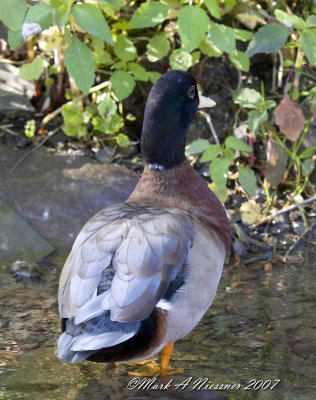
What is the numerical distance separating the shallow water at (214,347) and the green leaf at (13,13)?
1407 millimetres

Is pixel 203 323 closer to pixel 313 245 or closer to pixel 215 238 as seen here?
pixel 215 238

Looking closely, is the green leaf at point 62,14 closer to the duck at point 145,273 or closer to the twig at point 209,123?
the duck at point 145,273

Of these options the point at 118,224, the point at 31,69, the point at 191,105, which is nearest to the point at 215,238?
the point at 118,224

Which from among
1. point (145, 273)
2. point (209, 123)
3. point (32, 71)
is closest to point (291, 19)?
point (209, 123)

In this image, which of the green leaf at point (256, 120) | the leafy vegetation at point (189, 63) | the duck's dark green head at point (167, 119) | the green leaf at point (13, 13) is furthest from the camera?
the green leaf at point (256, 120)

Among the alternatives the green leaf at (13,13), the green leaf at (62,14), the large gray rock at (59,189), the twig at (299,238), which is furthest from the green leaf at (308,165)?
the green leaf at (13,13)

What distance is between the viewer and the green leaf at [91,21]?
3912 mm

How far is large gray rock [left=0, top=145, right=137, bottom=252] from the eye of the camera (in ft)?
15.8

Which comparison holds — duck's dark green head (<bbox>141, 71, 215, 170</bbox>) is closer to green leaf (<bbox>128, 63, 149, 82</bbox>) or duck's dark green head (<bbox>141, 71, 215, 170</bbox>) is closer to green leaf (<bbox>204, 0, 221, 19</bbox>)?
green leaf (<bbox>204, 0, 221, 19</bbox>)

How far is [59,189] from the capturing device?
16.4 feet

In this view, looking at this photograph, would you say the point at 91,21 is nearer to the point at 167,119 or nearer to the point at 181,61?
the point at 167,119

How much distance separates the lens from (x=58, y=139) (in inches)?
213

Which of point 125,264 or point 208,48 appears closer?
point 125,264

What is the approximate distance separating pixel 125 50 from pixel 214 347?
225cm
